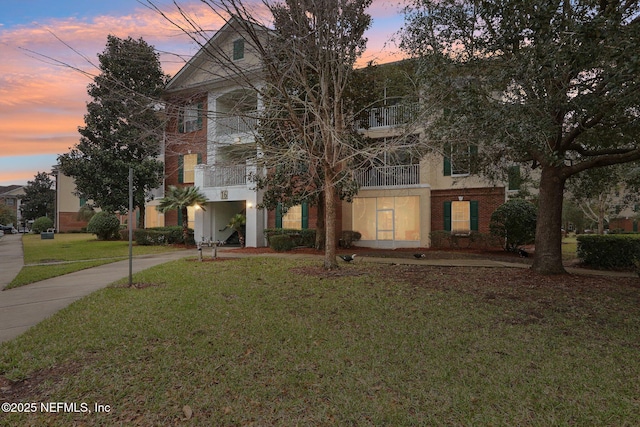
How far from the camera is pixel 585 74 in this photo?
7836mm

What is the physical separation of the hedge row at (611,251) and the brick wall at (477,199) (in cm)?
574

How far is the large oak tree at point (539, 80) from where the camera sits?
18.4 ft

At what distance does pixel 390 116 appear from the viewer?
17.6 metres

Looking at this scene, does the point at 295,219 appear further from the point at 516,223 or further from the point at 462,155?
the point at 516,223

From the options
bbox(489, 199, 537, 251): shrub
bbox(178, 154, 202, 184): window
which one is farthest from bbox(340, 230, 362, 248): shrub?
bbox(178, 154, 202, 184): window

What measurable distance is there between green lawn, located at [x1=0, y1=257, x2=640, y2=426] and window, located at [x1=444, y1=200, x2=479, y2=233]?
406 inches

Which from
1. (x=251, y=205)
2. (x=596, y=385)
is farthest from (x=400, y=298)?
(x=251, y=205)

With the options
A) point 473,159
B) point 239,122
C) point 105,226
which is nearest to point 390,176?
point 473,159

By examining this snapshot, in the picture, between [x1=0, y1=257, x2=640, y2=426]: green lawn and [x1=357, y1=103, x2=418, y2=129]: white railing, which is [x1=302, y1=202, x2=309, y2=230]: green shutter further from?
[x1=0, y1=257, x2=640, y2=426]: green lawn

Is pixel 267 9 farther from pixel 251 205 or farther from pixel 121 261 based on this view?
pixel 251 205

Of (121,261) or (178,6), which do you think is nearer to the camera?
(178,6)

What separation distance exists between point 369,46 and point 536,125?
24.5 ft

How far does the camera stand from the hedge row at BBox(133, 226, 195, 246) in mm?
20422

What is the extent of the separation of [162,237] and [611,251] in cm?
2064
